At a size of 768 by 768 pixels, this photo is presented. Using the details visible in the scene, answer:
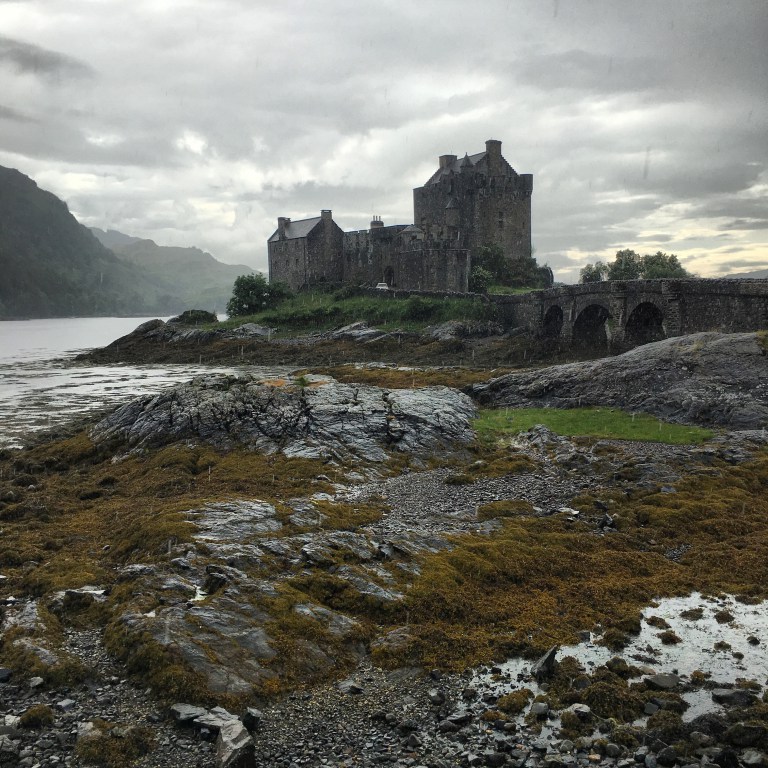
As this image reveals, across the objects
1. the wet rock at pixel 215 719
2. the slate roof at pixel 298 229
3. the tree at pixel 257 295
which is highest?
the slate roof at pixel 298 229

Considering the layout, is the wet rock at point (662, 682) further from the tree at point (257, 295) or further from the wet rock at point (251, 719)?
the tree at point (257, 295)

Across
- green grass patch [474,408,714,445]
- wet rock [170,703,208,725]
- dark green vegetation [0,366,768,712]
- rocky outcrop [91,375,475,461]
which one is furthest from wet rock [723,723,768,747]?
green grass patch [474,408,714,445]

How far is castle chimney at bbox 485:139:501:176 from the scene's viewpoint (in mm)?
83250

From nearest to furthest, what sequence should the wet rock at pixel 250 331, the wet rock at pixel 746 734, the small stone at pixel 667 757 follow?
1. the small stone at pixel 667 757
2. the wet rock at pixel 746 734
3. the wet rock at pixel 250 331

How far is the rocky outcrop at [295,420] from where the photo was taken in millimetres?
27906

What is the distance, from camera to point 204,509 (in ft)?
60.3

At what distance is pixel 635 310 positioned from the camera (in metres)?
49.8

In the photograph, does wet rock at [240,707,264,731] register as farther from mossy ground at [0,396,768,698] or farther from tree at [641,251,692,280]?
tree at [641,251,692,280]

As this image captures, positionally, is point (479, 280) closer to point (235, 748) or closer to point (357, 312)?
point (357, 312)

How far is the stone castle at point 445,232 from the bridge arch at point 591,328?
23.6 m

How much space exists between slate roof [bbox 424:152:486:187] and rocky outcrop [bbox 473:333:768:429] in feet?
174

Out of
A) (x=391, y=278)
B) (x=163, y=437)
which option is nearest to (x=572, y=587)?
(x=163, y=437)

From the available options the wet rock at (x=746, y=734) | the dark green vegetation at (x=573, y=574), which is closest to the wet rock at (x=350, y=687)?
the dark green vegetation at (x=573, y=574)

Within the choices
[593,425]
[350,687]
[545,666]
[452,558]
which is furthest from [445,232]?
[350,687]
